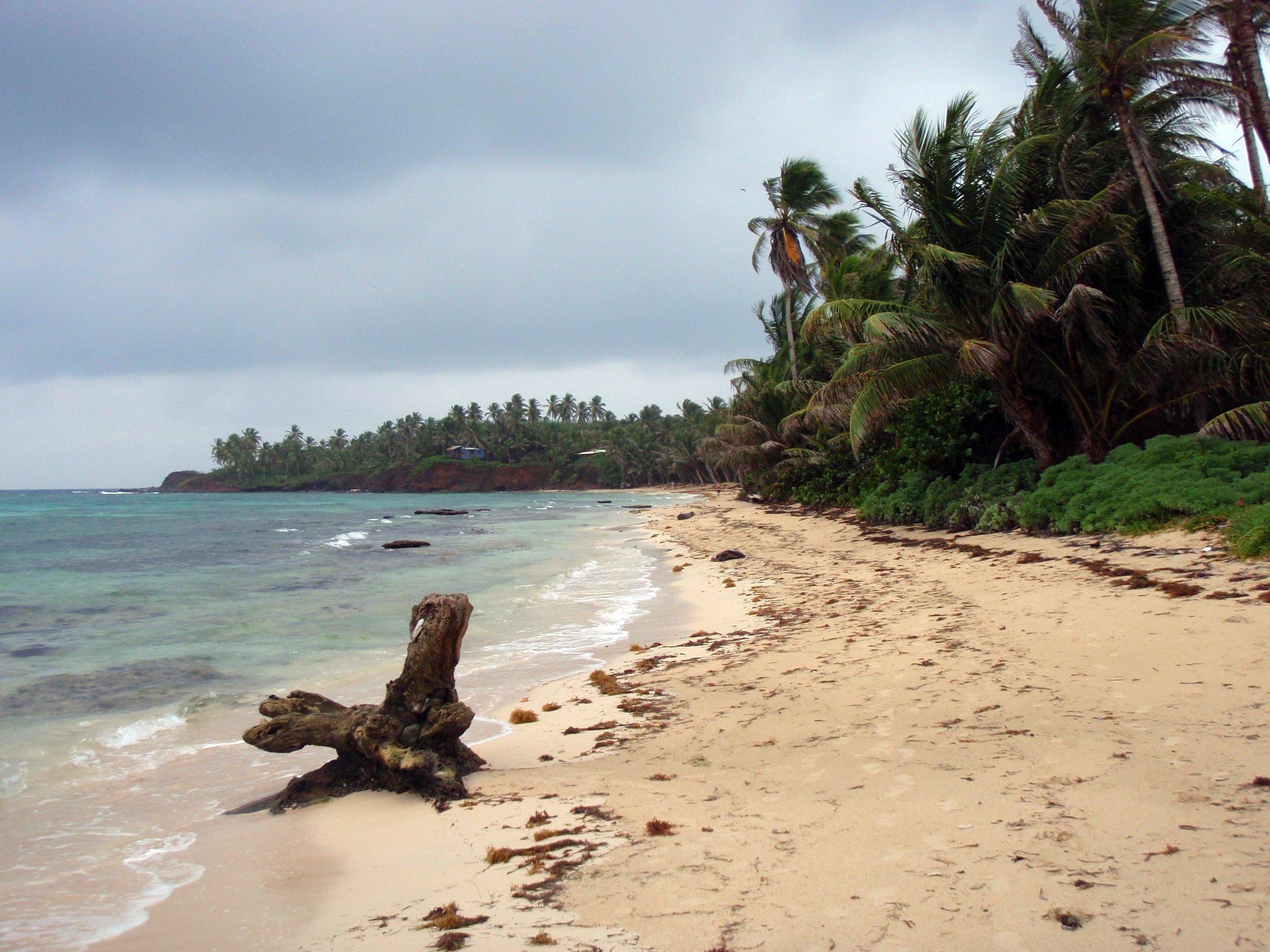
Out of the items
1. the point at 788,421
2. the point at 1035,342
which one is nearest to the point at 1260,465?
the point at 1035,342

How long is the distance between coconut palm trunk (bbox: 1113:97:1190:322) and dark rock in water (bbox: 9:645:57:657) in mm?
19270

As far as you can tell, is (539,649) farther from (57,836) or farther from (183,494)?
(183,494)

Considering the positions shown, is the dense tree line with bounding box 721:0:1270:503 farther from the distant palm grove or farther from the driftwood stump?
the driftwood stump

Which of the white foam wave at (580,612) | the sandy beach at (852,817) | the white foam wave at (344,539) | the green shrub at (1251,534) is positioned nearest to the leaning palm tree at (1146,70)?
the green shrub at (1251,534)

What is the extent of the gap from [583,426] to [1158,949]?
135 meters

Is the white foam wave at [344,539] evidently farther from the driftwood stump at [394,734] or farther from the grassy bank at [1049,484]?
the driftwood stump at [394,734]

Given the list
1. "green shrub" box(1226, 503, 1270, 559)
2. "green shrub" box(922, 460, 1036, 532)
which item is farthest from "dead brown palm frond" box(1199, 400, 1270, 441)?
"green shrub" box(1226, 503, 1270, 559)

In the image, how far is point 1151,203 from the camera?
1324 centimetres

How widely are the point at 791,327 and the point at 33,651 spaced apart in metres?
28.8

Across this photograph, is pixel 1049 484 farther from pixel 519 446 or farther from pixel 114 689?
pixel 519 446

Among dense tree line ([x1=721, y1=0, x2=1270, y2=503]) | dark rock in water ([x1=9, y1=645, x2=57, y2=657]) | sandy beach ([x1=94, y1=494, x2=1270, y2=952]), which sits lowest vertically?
dark rock in water ([x1=9, y1=645, x2=57, y2=657])

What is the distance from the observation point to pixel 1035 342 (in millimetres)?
14531

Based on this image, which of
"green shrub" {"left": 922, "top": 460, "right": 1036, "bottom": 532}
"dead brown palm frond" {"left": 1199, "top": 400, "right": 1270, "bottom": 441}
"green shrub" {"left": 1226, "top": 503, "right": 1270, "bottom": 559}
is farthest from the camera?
"green shrub" {"left": 922, "top": 460, "right": 1036, "bottom": 532}

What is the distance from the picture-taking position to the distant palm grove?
41.5 feet
